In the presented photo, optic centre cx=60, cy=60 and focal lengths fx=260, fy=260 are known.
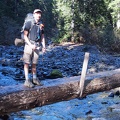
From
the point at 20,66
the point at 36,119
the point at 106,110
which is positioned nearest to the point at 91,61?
the point at 20,66

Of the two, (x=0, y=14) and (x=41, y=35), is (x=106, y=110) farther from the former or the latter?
(x=0, y=14)

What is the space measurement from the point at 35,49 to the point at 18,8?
36.8m

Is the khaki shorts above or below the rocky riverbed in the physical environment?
above

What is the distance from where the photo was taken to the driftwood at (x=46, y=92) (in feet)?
18.3

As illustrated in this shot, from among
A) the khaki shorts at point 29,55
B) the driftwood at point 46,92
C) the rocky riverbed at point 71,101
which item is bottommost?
the rocky riverbed at point 71,101

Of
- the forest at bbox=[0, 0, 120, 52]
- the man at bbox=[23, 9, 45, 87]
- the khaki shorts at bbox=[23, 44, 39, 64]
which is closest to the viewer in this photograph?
the man at bbox=[23, 9, 45, 87]

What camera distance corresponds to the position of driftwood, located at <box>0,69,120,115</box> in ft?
18.3

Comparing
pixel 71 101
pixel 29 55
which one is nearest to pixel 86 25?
pixel 71 101

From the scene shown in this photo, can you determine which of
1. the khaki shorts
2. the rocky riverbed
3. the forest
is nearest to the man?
the khaki shorts

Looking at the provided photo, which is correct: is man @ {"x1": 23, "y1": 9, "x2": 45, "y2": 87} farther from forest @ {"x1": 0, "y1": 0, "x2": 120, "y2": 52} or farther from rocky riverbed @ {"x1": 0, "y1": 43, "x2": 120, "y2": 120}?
forest @ {"x1": 0, "y1": 0, "x2": 120, "y2": 52}

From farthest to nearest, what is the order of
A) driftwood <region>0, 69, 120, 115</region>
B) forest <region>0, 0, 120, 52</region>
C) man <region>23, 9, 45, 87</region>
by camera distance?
forest <region>0, 0, 120, 52</region> → man <region>23, 9, 45, 87</region> → driftwood <region>0, 69, 120, 115</region>

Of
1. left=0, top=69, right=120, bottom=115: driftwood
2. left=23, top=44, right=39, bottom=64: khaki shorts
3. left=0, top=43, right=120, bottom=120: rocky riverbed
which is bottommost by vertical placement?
left=0, top=43, right=120, bottom=120: rocky riverbed

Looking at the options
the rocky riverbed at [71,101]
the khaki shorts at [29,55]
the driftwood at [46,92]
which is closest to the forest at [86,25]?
the rocky riverbed at [71,101]

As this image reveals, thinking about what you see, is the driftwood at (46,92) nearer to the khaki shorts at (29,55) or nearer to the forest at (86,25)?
the khaki shorts at (29,55)
